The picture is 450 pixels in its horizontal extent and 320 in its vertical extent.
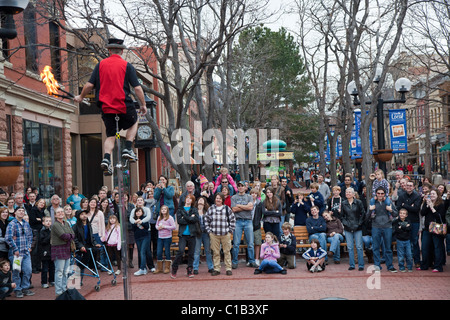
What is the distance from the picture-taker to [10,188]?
1741 cm

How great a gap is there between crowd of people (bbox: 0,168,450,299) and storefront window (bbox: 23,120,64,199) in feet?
24.2

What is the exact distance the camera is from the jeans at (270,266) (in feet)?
40.1

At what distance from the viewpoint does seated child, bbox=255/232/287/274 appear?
40.2ft

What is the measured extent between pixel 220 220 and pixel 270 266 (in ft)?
4.98

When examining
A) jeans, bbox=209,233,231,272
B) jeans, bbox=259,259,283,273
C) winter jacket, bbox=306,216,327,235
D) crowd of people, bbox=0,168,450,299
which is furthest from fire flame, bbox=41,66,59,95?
winter jacket, bbox=306,216,327,235

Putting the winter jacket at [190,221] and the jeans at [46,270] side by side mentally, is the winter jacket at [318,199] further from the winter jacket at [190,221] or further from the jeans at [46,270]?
the jeans at [46,270]

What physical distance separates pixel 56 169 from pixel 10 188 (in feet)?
18.9

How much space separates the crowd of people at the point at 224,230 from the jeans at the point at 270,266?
0.02 meters

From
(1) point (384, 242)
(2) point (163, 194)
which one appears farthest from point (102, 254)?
(1) point (384, 242)

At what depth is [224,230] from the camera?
12469 mm

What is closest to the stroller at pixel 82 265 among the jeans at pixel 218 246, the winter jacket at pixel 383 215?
the jeans at pixel 218 246

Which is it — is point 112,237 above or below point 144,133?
below

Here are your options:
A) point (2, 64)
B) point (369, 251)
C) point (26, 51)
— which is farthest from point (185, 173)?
point (26, 51)

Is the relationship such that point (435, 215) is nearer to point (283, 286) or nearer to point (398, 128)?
point (283, 286)
